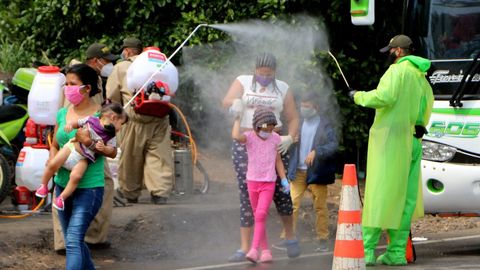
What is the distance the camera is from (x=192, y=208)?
492 inches

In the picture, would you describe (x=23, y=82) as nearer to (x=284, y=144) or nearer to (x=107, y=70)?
(x=107, y=70)

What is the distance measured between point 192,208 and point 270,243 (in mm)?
1080

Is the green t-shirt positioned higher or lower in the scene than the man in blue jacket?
higher

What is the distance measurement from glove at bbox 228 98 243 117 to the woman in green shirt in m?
2.07

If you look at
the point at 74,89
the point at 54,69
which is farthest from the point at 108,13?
the point at 74,89

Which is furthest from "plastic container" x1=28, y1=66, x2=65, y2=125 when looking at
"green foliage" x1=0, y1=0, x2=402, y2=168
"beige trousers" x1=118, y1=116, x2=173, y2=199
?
"green foliage" x1=0, y1=0, x2=402, y2=168

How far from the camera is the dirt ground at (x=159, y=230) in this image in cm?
1026

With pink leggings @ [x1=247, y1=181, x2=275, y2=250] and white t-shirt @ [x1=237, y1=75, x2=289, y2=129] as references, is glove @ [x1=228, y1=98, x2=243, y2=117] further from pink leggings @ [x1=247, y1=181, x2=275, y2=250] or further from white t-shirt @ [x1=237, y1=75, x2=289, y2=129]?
pink leggings @ [x1=247, y1=181, x2=275, y2=250]

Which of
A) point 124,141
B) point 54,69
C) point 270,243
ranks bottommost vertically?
point 270,243

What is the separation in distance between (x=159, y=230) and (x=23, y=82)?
2230mm

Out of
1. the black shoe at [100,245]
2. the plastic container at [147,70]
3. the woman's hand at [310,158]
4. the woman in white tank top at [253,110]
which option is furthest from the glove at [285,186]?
the plastic container at [147,70]

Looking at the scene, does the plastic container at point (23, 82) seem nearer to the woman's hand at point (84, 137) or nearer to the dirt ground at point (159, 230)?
the dirt ground at point (159, 230)

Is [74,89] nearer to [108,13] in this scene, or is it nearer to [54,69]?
[54,69]

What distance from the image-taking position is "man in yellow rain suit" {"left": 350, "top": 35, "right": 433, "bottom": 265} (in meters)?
9.82
